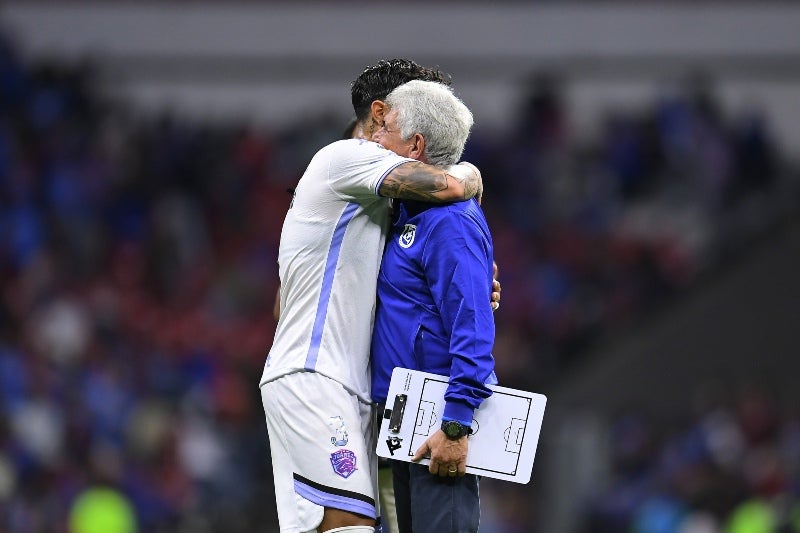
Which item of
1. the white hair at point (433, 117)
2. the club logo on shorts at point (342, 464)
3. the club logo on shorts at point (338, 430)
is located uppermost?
the white hair at point (433, 117)

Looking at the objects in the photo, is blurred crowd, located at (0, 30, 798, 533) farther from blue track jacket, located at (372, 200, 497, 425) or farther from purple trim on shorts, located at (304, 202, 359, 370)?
purple trim on shorts, located at (304, 202, 359, 370)

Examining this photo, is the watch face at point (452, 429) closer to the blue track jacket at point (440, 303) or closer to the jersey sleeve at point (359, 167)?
the blue track jacket at point (440, 303)

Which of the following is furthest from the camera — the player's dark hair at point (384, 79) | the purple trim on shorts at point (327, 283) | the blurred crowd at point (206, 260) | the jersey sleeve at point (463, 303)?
the blurred crowd at point (206, 260)

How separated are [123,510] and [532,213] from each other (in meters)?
5.40

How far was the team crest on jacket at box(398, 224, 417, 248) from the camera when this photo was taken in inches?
188

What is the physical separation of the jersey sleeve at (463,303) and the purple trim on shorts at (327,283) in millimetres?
305

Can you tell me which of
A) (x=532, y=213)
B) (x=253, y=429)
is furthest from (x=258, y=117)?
(x=253, y=429)

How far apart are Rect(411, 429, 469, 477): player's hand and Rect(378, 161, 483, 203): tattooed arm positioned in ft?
2.45

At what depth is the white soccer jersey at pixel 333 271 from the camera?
187 inches

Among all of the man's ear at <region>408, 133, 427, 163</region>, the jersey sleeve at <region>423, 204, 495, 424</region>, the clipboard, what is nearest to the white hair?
the man's ear at <region>408, 133, 427, 163</region>

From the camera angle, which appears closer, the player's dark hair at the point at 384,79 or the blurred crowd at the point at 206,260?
the player's dark hair at the point at 384,79

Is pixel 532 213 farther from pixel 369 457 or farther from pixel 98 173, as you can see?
pixel 369 457

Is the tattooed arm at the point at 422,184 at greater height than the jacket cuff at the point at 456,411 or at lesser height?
greater

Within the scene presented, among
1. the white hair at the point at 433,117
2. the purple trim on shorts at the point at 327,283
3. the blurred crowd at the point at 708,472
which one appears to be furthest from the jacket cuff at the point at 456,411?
the blurred crowd at the point at 708,472
